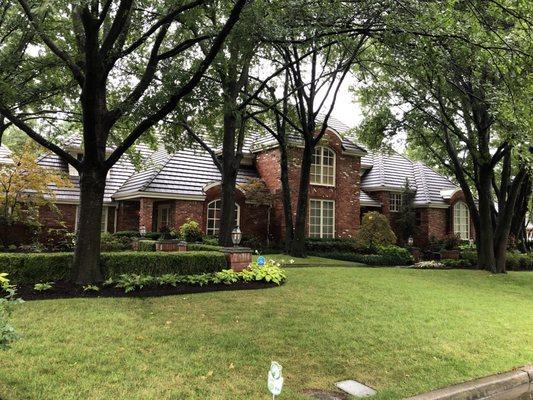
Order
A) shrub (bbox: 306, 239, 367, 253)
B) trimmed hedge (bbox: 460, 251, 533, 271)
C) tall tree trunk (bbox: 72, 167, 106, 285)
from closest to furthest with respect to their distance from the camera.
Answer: tall tree trunk (bbox: 72, 167, 106, 285), trimmed hedge (bbox: 460, 251, 533, 271), shrub (bbox: 306, 239, 367, 253)

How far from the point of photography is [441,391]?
5098 mm

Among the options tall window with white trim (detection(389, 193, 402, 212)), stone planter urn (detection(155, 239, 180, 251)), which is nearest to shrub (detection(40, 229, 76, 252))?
stone planter urn (detection(155, 239, 180, 251))

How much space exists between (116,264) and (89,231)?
38.3 inches

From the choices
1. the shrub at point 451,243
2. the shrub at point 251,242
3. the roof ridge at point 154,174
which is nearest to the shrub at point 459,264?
the shrub at point 451,243

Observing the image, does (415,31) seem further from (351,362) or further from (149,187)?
(149,187)

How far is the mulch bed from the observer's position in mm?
8281

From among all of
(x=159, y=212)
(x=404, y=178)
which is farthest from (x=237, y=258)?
(x=404, y=178)

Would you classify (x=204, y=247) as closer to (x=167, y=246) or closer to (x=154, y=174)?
(x=167, y=246)

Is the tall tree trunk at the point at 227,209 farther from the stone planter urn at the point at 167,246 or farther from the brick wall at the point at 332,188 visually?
the brick wall at the point at 332,188

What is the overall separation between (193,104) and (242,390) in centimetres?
776

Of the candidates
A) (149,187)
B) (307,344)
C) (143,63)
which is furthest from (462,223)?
(307,344)

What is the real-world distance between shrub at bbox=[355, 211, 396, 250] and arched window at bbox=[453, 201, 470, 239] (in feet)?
35.0

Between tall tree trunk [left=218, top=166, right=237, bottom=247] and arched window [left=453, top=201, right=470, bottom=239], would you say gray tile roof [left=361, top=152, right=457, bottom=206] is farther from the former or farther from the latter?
tall tree trunk [left=218, top=166, right=237, bottom=247]

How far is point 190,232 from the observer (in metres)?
19.6
